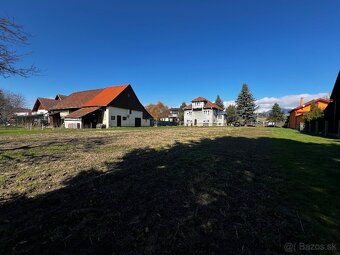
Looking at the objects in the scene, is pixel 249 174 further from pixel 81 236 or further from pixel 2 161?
pixel 2 161

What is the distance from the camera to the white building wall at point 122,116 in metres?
35.5

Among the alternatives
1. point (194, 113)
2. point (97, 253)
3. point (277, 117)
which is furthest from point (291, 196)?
point (277, 117)

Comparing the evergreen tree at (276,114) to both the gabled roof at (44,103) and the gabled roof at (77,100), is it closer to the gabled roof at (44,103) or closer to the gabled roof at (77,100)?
the gabled roof at (77,100)

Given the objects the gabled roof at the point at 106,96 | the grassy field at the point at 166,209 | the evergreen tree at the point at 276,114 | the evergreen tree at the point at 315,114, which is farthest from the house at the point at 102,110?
the evergreen tree at the point at 276,114

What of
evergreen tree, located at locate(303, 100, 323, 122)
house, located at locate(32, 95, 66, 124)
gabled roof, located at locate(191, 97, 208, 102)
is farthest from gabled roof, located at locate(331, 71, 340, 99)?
house, located at locate(32, 95, 66, 124)

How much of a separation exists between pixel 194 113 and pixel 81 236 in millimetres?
66760

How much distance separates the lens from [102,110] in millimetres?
35906

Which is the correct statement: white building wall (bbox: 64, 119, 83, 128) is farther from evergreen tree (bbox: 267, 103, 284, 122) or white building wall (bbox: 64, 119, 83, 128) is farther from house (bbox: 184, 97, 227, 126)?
evergreen tree (bbox: 267, 103, 284, 122)

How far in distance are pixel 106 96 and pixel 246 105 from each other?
43869 mm

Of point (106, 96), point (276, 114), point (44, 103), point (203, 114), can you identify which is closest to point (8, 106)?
point (44, 103)

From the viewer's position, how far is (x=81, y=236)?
9.21ft

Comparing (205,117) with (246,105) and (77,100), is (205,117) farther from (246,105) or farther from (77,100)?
(77,100)

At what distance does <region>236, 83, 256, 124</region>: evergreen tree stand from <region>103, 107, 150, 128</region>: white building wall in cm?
3359

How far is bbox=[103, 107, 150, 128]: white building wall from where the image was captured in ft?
116
